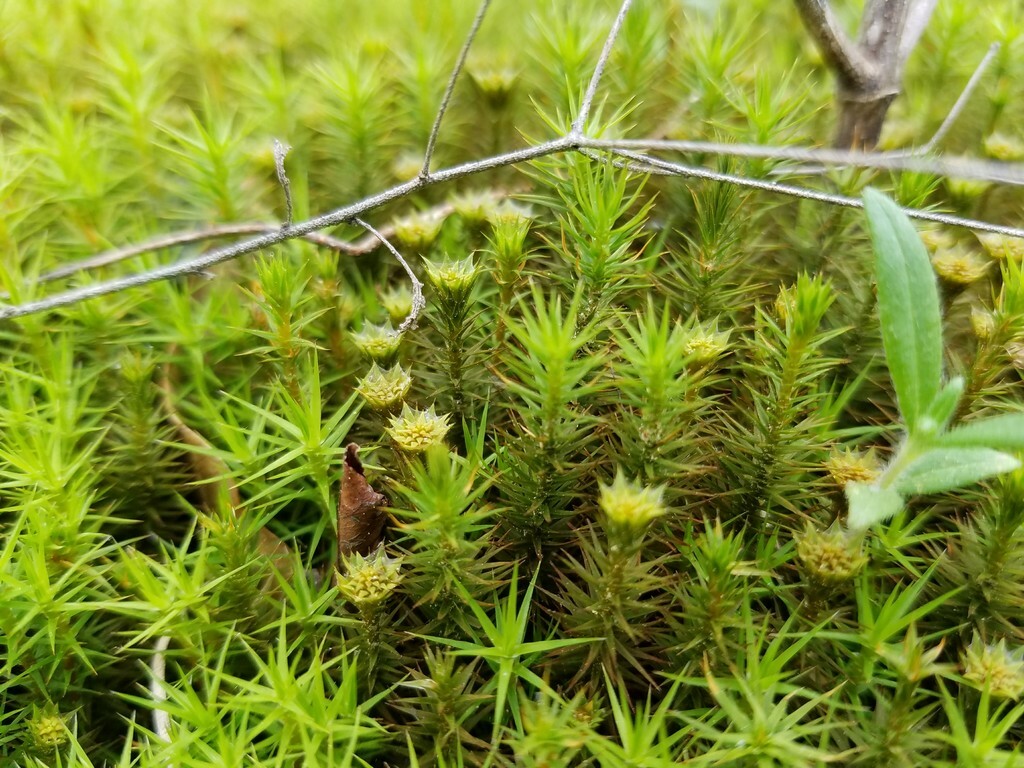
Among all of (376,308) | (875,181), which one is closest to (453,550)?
(376,308)

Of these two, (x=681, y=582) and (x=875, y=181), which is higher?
(x=875, y=181)

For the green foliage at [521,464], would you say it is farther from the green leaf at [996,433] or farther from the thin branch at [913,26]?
the thin branch at [913,26]

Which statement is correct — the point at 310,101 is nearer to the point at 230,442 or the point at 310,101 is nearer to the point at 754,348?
the point at 230,442

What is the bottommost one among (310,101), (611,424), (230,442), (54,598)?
(54,598)

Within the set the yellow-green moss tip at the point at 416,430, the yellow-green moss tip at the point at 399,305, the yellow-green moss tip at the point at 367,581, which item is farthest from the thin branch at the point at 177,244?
the yellow-green moss tip at the point at 367,581

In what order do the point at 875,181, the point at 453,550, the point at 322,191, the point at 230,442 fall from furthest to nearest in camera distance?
the point at 322,191 → the point at 875,181 → the point at 230,442 → the point at 453,550

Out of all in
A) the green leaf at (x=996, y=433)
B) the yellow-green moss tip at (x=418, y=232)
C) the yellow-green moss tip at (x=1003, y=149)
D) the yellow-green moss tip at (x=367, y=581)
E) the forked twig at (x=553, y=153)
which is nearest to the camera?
the green leaf at (x=996, y=433)

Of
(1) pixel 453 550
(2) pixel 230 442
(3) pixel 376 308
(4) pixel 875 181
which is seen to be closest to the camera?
(1) pixel 453 550
